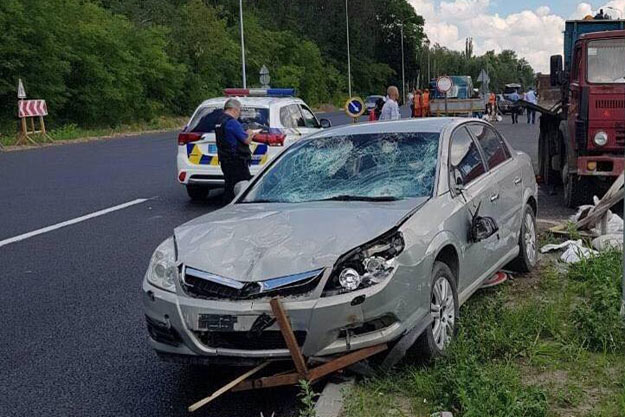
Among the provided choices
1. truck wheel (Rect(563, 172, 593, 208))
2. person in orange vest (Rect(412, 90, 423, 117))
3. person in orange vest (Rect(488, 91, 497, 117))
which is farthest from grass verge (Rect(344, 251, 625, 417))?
person in orange vest (Rect(488, 91, 497, 117))

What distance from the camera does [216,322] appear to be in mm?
4371

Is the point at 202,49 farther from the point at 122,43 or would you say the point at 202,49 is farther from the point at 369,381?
the point at 369,381

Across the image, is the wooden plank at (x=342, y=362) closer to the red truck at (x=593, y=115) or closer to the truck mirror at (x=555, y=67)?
the red truck at (x=593, y=115)

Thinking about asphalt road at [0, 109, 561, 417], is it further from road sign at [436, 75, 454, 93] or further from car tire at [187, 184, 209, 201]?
road sign at [436, 75, 454, 93]

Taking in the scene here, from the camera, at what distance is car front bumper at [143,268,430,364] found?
4305mm

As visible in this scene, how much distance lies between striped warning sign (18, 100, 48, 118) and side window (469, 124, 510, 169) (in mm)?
25480

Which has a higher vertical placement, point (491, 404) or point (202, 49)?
point (202, 49)

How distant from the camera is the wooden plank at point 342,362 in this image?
4.37m

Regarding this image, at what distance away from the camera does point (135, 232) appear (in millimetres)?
10180

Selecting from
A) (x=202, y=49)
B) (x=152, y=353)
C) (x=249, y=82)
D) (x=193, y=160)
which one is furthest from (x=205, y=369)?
(x=249, y=82)

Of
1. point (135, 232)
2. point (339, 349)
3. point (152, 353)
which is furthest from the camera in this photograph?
point (135, 232)

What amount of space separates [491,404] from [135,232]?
6.96 metres

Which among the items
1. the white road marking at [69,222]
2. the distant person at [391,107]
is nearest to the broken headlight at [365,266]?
the white road marking at [69,222]

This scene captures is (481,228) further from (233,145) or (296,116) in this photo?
(296,116)
